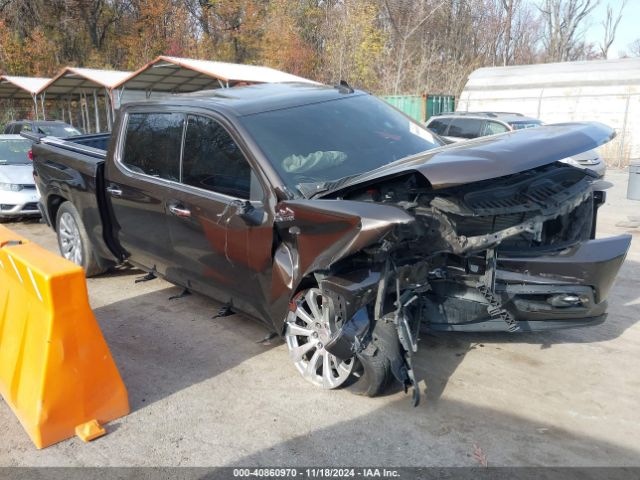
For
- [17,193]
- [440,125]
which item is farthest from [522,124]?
[17,193]

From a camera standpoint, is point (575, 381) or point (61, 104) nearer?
point (575, 381)

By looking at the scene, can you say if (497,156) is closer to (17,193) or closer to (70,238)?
(70,238)

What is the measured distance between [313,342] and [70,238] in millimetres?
3615

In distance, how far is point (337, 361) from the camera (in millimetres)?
3611

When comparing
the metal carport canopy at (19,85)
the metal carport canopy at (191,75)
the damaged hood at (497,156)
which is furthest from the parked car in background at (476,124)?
the metal carport canopy at (19,85)

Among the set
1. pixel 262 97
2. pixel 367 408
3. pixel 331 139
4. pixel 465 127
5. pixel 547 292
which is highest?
pixel 262 97

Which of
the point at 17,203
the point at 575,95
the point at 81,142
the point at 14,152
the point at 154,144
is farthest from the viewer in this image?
the point at 575,95

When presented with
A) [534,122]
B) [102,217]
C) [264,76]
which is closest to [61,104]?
[264,76]

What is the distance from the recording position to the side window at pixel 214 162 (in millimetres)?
3883

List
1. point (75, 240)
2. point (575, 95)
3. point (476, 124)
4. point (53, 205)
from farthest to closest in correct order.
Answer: point (575, 95) → point (476, 124) → point (53, 205) → point (75, 240)

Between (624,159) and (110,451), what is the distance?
1916cm

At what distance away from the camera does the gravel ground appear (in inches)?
120

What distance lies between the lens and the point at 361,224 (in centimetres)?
296

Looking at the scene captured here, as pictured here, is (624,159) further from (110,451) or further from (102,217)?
(110,451)
